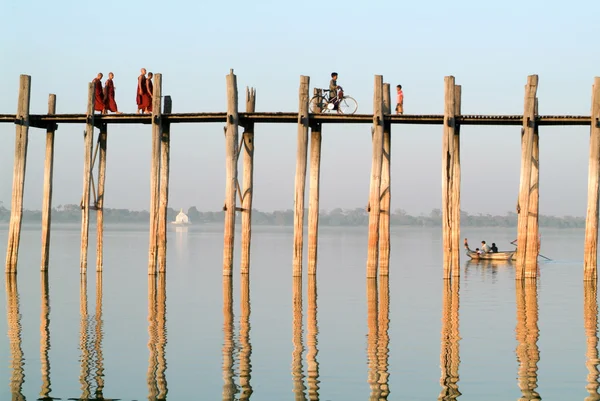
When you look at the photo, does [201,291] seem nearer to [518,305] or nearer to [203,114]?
[203,114]

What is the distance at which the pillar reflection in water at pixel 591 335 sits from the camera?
13714 mm

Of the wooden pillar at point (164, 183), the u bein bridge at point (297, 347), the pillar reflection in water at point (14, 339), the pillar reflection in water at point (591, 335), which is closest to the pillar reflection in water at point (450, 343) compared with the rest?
the u bein bridge at point (297, 347)

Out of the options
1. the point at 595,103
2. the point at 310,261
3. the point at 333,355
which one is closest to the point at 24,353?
the point at 333,355

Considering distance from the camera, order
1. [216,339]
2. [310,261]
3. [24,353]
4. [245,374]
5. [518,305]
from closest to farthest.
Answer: [245,374] < [24,353] < [216,339] < [518,305] < [310,261]

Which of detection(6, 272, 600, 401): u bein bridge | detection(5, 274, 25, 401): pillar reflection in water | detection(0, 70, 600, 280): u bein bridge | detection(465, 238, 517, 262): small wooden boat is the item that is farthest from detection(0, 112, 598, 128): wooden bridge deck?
detection(465, 238, 517, 262): small wooden boat

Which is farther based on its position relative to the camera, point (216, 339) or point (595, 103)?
point (595, 103)

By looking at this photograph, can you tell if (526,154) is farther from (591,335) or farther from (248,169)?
(591,335)

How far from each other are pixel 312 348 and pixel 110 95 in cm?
1279

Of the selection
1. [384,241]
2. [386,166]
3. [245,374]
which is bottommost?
[245,374]

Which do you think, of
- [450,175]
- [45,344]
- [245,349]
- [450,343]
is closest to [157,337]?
[45,344]

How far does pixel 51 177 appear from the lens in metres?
27.3

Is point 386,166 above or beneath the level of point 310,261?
above

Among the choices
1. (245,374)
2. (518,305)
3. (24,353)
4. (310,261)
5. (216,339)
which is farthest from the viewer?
(310,261)

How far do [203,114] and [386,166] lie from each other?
15.7ft
